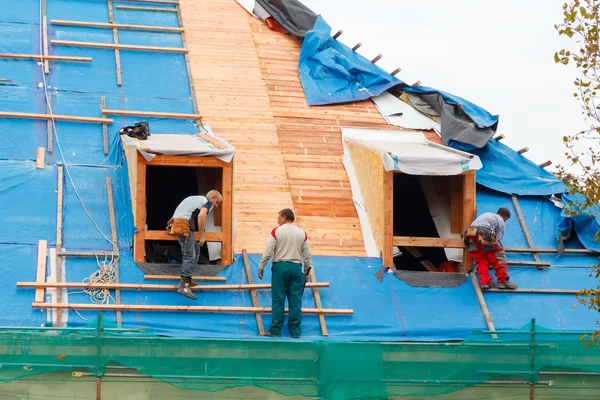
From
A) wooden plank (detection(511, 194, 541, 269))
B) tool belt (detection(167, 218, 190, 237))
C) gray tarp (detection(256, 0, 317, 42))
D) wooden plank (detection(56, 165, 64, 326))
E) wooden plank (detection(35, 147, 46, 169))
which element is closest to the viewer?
wooden plank (detection(56, 165, 64, 326))

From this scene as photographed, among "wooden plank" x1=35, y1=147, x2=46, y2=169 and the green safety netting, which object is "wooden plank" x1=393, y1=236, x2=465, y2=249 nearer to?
the green safety netting

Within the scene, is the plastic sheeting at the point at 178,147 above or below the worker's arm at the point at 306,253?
above

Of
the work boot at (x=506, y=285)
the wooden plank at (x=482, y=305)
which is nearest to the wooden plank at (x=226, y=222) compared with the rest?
the wooden plank at (x=482, y=305)

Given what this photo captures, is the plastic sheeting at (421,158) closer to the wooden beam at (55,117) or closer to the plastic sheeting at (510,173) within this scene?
the plastic sheeting at (510,173)

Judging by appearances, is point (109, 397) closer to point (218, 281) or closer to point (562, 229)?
point (218, 281)

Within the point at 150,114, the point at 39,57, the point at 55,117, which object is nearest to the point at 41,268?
the point at 55,117

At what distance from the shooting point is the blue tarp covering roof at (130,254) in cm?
1275

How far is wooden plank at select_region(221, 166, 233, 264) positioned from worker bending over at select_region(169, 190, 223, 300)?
1.49 ft

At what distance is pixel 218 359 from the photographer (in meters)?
11.0

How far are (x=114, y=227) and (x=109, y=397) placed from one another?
10.0 feet

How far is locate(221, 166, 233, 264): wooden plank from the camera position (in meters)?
13.5

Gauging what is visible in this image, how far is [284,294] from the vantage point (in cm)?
1261

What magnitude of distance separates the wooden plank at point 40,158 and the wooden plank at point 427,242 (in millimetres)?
4898

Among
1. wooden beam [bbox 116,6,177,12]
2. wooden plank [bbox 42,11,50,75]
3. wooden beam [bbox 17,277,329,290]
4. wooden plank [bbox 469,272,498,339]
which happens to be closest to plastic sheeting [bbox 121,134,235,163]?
wooden beam [bbox 17,277,329,290]
